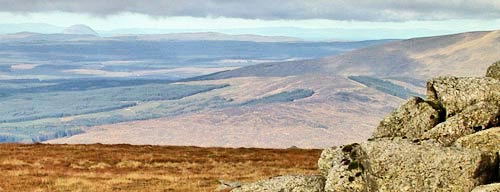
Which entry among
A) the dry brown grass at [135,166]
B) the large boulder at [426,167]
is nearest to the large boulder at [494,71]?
the large boulder at [426,167]

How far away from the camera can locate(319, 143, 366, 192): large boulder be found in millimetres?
26281

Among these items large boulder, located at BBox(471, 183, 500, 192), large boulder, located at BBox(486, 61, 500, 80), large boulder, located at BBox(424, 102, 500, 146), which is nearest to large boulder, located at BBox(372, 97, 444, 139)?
large boulder, located at BBox(424, 102, 500, 146)

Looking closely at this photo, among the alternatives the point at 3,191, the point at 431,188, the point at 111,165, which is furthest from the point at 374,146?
the point at 111,165

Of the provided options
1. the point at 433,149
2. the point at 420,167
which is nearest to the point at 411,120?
the point at 433,149

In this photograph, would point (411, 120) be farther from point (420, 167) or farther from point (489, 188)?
point (489, 188)

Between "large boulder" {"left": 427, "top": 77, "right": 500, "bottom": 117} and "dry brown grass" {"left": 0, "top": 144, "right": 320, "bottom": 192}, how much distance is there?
20267 millimetres

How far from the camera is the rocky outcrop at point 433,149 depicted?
78.5 ft

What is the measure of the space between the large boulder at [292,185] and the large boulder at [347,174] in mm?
619

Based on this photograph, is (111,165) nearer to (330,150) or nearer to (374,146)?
(330,150)

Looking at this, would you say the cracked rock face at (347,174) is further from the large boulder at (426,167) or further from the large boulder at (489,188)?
the large boulder at (489,188)

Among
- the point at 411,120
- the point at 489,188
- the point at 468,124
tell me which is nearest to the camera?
the point at 489,188

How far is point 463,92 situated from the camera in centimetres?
2923

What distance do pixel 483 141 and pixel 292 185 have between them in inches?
298

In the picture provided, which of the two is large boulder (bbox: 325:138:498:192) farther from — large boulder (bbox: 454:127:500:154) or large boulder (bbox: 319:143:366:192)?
large boulder (bbox: 454:127:500:154)
